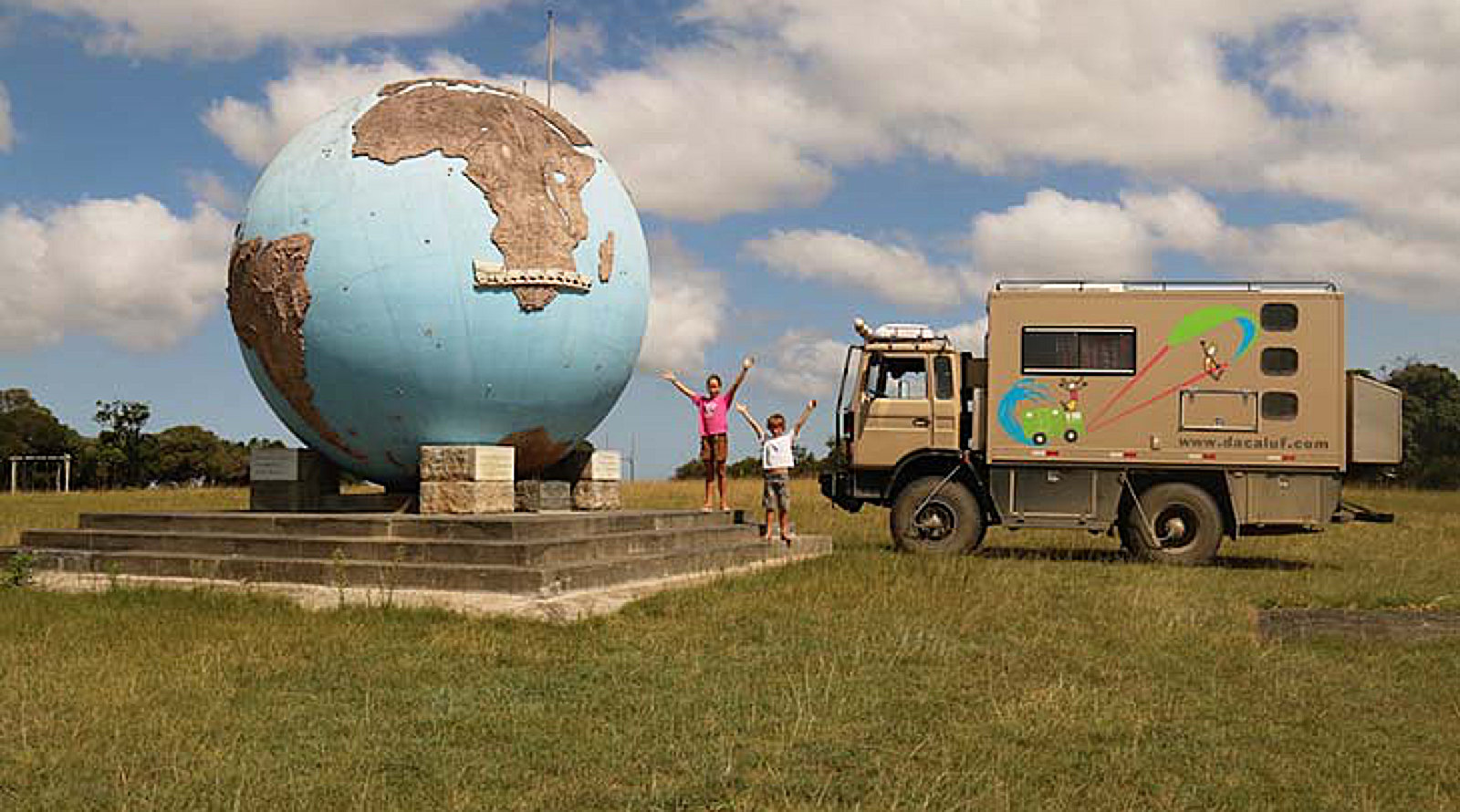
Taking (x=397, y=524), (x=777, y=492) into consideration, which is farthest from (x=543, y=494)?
(x=777, y=492)

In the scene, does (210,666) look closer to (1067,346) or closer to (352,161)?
(352,161)

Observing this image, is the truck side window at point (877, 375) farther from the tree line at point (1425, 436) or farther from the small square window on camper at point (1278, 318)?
the tree line at point (1425, 436)

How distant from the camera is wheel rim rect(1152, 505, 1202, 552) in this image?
15617 mm

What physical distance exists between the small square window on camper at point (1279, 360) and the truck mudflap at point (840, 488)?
16.9 ft

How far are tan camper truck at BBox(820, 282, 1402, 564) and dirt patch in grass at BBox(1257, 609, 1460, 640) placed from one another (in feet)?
17.0

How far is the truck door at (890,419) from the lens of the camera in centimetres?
1588

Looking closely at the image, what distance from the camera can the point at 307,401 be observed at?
13008 mm

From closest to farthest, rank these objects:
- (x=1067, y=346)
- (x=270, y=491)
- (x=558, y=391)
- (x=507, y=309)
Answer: (x=507, y=309) < (x=558, y=391) < (x=270, y=491) < (x=1067, y=346)

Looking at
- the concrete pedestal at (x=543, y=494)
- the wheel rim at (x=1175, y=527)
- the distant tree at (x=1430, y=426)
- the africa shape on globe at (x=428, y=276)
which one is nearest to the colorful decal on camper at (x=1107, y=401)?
the wheel rim at (x=1175, y=527)

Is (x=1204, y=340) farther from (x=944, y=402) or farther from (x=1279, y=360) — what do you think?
(x=944, y=402)

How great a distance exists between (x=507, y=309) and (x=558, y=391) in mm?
1198

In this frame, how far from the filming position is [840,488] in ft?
53.1

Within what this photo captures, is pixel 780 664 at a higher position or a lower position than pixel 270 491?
lower

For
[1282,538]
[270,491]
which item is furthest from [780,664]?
[1282,538]
